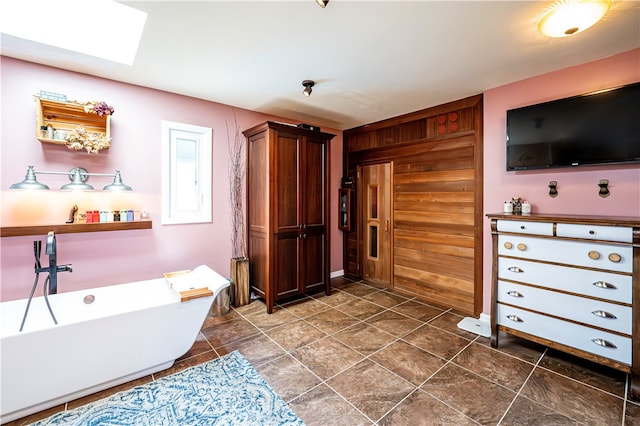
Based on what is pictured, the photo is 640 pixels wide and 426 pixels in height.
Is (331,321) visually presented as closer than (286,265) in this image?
Yes

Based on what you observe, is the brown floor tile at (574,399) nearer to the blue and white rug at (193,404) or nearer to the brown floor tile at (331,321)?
the brown floor tile at (331,321)

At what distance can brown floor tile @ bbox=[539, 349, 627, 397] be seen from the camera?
2076mm

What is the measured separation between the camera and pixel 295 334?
9.53ft

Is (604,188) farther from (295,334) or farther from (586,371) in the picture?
(295,334)

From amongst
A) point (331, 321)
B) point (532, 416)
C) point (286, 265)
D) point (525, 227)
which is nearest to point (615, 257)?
point (525, 227)

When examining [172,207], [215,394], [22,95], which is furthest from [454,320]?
[22,95]

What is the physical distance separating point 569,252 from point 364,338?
1960 mm

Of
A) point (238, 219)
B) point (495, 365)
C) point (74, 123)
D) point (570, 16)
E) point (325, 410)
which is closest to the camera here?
point (570, 16)

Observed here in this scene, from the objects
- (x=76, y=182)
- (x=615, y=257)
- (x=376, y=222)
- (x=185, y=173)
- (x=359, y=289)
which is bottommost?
(x=359, y=289)

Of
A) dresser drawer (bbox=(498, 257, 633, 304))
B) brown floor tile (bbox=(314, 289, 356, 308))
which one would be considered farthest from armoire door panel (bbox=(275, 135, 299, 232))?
dresser drawer (bbox=(498, 257, 633, 304))

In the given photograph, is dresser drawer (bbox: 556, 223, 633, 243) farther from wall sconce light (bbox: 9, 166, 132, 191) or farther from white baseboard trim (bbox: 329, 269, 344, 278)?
wall sconce light (bbox: 9, 166, 132, 191)

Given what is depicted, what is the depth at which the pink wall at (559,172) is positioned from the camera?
91.0 inches

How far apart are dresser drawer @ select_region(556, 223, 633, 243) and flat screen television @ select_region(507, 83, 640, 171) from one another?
658 millimetres

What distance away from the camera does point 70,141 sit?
261 centimetres
